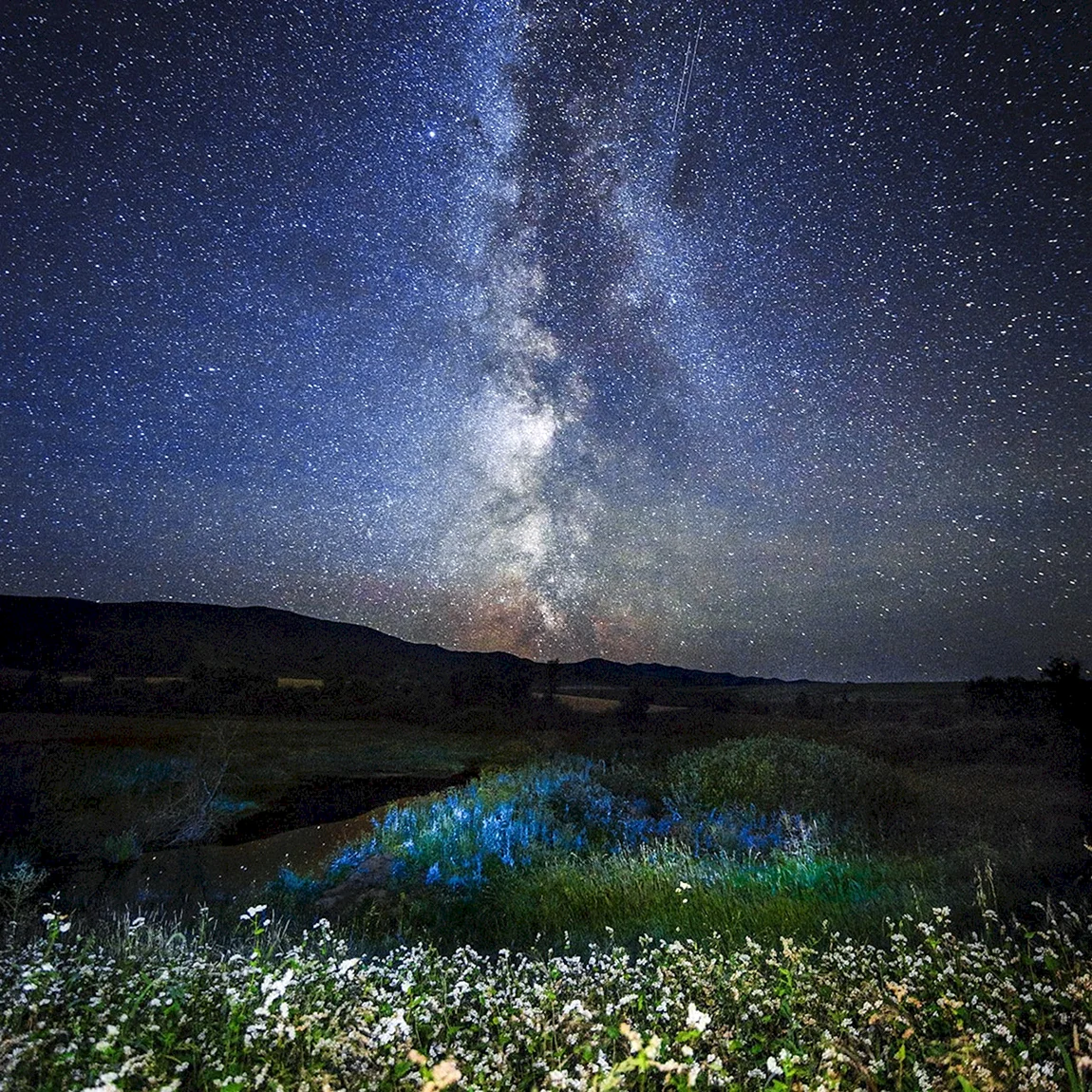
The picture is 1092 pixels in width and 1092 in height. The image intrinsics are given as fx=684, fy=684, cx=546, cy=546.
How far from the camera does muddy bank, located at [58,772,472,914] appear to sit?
33.4 ft

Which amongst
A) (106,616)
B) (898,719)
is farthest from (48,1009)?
Result: (106,616)

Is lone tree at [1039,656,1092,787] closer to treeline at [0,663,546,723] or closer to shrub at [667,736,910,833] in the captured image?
shrub at [667,736,910,833]

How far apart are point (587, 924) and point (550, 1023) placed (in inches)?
180

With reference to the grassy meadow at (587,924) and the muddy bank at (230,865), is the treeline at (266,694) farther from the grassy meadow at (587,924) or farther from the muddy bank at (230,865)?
the muddy bank at (230,865)

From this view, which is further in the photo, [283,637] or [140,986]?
[283,637]

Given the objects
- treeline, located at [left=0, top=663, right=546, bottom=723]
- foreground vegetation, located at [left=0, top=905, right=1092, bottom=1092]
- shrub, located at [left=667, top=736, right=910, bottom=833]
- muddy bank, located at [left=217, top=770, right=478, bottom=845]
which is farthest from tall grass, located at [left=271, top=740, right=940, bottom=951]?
treeline, located at [left=0, top=663, right=546, bottom=723]

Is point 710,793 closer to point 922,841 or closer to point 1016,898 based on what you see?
point 922,841

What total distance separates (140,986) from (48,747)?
17.3 meters

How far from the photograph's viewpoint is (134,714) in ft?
88.0

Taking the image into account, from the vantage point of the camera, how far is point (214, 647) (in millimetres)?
67812

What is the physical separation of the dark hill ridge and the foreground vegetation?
3055 centimetres

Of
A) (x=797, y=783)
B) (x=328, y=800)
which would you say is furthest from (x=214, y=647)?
(x=797, y=783)

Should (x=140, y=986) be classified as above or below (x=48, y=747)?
above

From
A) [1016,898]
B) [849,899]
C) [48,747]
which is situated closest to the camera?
[1016,898]
